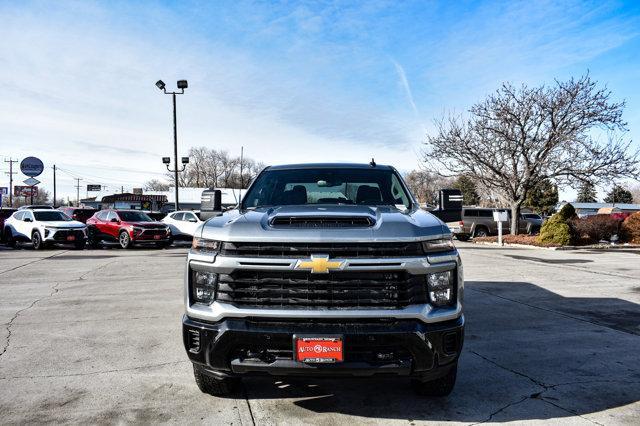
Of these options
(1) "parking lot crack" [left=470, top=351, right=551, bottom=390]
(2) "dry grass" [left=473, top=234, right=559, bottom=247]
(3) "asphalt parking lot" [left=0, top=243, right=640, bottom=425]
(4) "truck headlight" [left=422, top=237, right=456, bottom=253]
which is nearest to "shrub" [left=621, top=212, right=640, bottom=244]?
(2) "dry grass" [left=473, top=234, right=559, bottom=247]

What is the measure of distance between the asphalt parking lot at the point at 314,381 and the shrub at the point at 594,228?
1191cm

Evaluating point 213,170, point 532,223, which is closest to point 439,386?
point 532,223

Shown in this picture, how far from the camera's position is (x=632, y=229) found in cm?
2033

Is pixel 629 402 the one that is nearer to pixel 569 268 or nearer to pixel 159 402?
pixel 159 402

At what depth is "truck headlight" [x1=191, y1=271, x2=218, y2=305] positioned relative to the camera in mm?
3389

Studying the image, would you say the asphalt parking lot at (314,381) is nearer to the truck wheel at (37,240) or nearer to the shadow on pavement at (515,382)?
the shadow on pavement at (515,382)

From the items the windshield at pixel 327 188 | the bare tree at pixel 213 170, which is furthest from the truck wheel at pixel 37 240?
the bare tree at pixel 213 170

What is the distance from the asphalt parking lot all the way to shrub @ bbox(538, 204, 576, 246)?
34.7 feet

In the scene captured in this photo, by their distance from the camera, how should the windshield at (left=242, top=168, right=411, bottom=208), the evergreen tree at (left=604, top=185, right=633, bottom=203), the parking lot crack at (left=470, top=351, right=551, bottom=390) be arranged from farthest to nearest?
the evergreen tree at (left=604, top=185, right=633, bottom=203) → the windshield at (left=242, top=168, right=411, bottom=208) → the parking lot crack at (left=470, top=351, right=551, bottom=390)

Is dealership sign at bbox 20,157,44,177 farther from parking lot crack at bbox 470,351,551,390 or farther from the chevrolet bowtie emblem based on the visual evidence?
the chevrolet bowtie emblem

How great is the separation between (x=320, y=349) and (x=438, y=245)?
1077 mm

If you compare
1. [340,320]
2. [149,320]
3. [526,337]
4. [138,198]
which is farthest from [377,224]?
[138,198]

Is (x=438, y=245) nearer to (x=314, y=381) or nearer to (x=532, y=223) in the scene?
(x=314, y=381)

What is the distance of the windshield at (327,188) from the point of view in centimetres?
477
